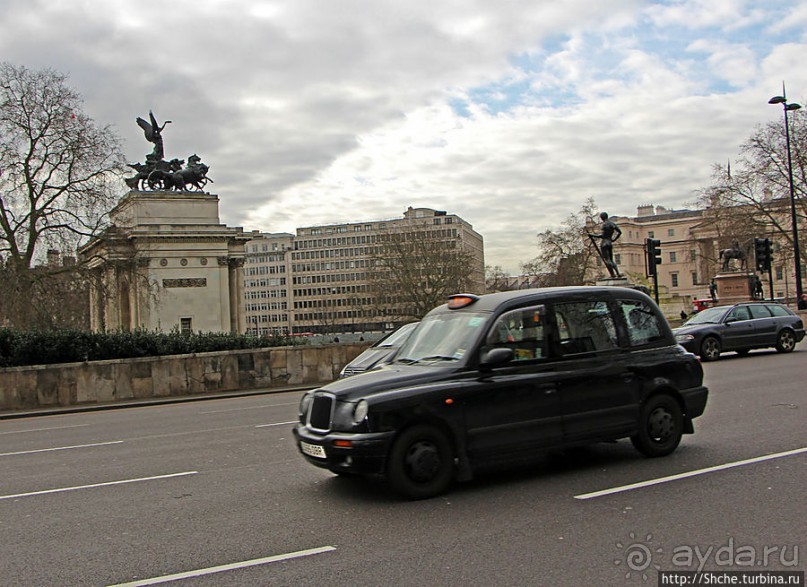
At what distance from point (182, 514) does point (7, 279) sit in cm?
3218

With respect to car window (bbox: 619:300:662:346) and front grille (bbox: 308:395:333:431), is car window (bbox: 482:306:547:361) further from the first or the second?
front grille (bbox: 308:395:333:431)

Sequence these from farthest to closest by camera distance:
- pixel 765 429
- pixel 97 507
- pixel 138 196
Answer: pixel 138 196
pixel 765 429
pixel 97 507

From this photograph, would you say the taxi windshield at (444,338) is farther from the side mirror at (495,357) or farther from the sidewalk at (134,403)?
the sidewalk at (134,403)

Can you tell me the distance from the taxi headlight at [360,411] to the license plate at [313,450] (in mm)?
447

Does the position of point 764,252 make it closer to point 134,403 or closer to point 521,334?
point 134,403

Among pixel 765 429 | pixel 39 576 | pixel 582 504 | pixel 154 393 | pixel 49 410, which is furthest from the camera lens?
pixel 154 393

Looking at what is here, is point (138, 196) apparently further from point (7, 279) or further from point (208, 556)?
point (208, 556)

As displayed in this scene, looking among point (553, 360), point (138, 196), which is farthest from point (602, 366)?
point (138, 196)

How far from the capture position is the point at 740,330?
2162 cm

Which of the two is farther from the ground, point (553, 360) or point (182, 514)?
point (553, 360)

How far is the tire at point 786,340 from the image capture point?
72.9 ft

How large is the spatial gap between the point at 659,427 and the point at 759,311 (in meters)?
16.3

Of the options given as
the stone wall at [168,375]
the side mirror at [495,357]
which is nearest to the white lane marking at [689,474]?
the side mirror at [495,357]

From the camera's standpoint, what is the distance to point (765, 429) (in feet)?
30.6
